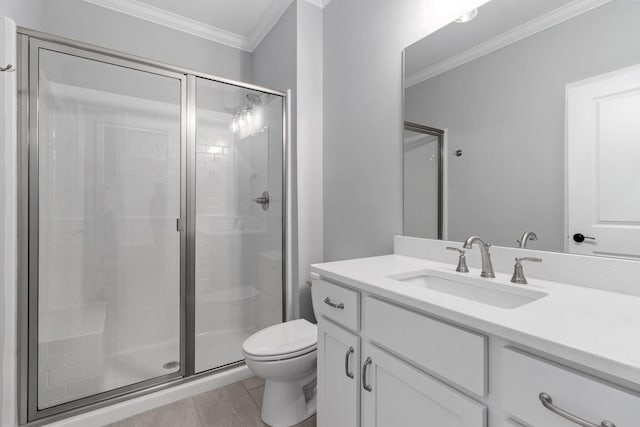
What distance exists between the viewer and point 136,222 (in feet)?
5.86

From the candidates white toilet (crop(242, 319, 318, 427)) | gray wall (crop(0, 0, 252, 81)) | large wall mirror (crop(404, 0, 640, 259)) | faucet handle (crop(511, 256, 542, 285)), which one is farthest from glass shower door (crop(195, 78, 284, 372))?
faucet handle (crop(511, 256, 542, 285))

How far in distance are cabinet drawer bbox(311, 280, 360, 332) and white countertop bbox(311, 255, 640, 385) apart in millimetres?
54

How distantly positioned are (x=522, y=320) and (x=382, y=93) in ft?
4.56

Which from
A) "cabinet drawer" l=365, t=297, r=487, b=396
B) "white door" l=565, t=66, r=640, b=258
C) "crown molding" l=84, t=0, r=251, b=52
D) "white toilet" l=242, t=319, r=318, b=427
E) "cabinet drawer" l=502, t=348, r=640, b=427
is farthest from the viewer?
"crown molding" l=84, t=0, r=251, b=52

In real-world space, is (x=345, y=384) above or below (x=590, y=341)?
below

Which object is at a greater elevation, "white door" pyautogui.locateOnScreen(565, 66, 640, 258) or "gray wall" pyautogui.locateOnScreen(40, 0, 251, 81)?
"gray wall" pyautogui.locateOnScreen(40, 0, 251, 81)

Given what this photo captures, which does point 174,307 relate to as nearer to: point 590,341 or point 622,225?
point 590,341

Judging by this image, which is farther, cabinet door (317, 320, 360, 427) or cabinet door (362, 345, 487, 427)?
cabinet door (317, 320, 360, 427)

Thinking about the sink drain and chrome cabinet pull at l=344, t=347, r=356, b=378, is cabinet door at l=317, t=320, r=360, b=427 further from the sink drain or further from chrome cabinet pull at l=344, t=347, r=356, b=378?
the sink drain

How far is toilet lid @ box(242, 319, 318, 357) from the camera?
146 centimetres

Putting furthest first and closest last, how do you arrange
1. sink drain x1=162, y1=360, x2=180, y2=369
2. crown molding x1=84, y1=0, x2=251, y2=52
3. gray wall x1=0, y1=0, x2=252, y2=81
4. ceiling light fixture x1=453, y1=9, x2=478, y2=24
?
crown molding x1=84, y1=0, x2=251, y2=52
gray wall x1=0, y1=0, x2=252, y2=81
sink drain x1=162, y1=360, x2=180, y2=369
ceiling light fixture x1=453, y1=9, x2=478, y2=24

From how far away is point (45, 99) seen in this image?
58.0 inches

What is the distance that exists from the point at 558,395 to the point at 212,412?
5.42ft

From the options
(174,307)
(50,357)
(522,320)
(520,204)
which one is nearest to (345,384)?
(522,320)
